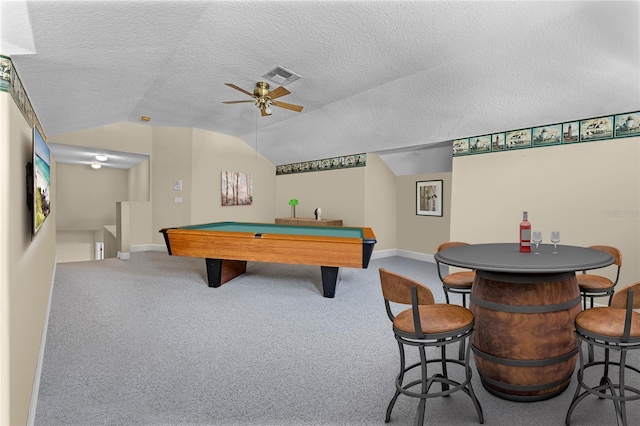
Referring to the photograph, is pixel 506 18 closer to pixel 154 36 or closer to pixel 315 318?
pixel 154 36

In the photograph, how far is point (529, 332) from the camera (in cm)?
189

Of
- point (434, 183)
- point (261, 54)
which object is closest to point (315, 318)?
point (261, 54)

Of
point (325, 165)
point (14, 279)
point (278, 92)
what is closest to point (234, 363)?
point (14, 279)

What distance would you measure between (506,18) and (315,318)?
3.16m

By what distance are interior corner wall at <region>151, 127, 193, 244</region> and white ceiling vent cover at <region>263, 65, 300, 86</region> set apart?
154 inches

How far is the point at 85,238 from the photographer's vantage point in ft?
30.8

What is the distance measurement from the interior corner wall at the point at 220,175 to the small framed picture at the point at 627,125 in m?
6.64

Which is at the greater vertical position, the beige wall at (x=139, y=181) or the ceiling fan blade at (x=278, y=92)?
the ceiling fan blade at (x=278, y=92)

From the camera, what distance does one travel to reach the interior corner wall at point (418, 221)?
6281 millimetres

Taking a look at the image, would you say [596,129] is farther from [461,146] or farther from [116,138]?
[116,138]

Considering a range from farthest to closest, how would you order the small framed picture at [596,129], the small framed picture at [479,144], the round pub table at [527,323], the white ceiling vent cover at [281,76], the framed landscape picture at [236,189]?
the framed landscape picture at [236,189]
the small framed picture at [479,144]
the white ceiling vent cover at [281,76]
the small framed picture at [596,129]
the round pub table at [527,323]

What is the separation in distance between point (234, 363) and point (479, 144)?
4.23 metres

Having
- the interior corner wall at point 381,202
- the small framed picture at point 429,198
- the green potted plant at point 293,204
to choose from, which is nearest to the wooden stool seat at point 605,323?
the small framed picture at point 429,198

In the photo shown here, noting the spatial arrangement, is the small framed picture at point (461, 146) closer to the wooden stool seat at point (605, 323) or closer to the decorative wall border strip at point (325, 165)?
the decorative wall border strip at point (325, 165)
